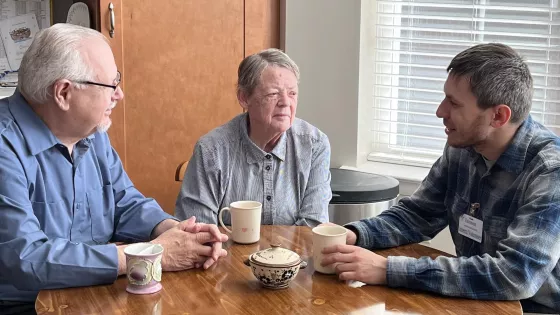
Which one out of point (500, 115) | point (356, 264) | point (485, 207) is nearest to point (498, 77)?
point (500, 115)

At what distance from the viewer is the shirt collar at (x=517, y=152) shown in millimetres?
1885

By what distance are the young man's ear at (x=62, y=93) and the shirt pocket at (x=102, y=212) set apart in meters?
0.28

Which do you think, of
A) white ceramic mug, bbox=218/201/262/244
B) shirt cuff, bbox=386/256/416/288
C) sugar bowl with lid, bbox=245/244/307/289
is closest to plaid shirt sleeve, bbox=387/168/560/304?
shirt cuff, bbox=386/256/416/288

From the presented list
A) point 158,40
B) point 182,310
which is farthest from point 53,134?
point 158,40

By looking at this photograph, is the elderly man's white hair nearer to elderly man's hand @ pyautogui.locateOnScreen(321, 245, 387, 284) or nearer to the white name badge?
elderly man's hand @ pyautogui.locateOnScreen(321, 245, 387, 284)

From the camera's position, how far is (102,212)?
2121 mm

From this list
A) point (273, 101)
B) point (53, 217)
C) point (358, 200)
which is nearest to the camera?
point (53, 217)

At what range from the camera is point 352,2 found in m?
3.44

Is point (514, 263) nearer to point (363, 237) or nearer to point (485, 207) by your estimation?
point (485, 207)

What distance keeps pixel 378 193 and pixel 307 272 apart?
1.27 m

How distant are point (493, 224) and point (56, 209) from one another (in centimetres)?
119

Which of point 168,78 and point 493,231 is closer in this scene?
point 493,231

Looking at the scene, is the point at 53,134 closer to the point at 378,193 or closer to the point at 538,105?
the point at 378,193

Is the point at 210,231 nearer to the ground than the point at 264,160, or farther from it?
nearer to the ground
